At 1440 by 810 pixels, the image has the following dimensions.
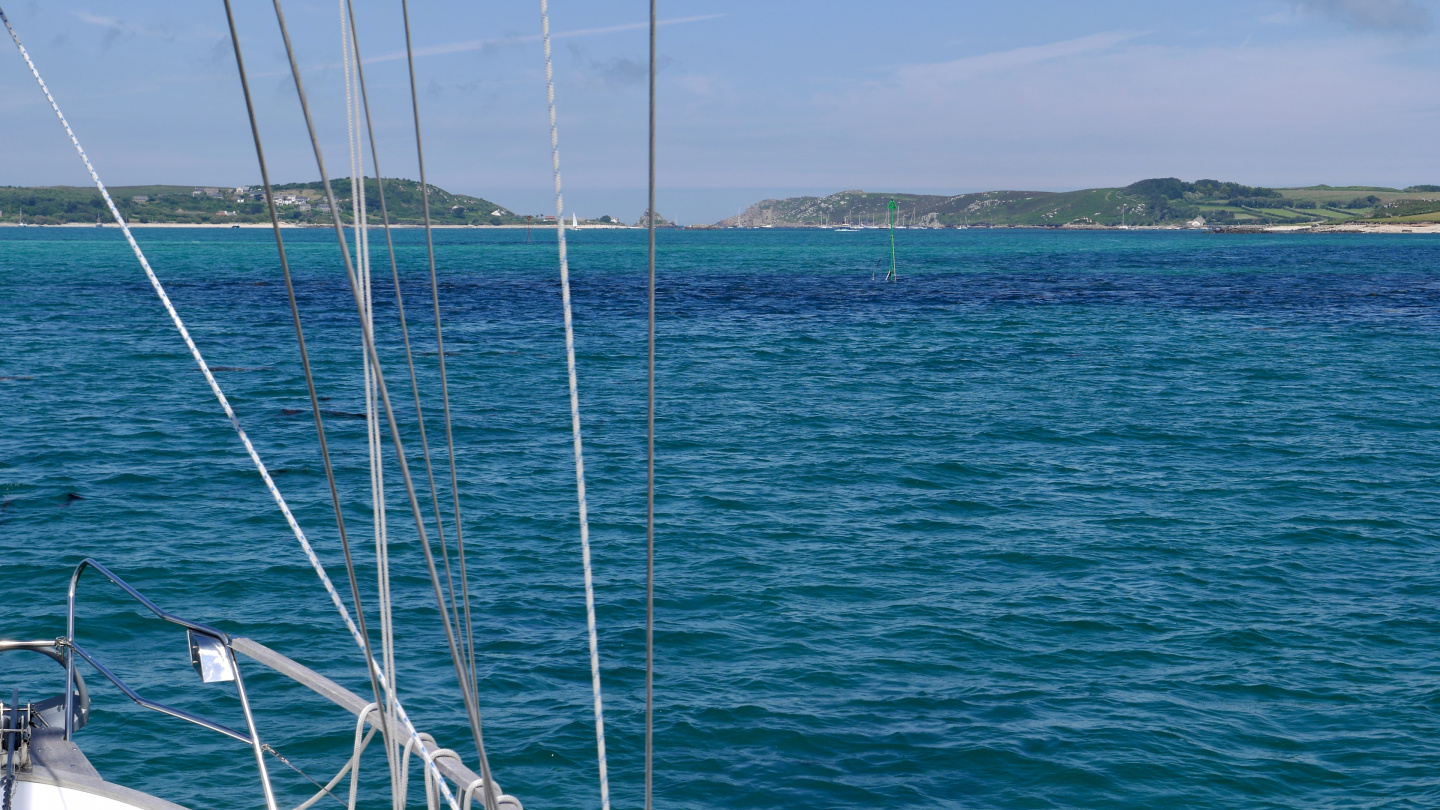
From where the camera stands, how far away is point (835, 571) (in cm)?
1894

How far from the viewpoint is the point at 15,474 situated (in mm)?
24984

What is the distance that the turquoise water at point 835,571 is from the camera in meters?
12.6

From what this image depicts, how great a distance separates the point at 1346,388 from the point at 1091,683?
2934cm

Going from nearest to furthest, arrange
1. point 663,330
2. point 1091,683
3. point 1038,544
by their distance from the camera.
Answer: point 1091,683 < point 1038,544 < point 663,330

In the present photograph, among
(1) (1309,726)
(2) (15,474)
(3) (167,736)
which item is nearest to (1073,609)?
(1) (1309,726)

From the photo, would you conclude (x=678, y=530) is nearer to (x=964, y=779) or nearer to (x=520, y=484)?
(x=520, y=484)

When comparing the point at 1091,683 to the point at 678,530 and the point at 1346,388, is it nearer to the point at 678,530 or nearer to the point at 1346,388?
the point at 678,530

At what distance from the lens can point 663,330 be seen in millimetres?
59156

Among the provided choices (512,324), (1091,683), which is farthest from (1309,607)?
(512,324)

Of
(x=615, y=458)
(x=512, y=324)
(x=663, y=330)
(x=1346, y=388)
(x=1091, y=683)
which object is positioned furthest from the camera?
(x=512, y=324)

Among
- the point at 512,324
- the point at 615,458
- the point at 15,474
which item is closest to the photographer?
the point at 15,474

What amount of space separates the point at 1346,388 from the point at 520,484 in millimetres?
28770

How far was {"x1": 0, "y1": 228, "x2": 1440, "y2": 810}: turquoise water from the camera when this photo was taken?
12.6m

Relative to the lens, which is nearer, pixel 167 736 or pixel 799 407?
pixel 167 736
